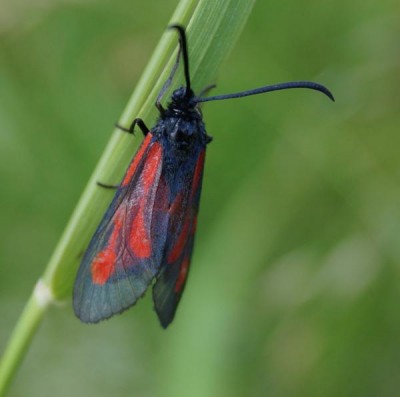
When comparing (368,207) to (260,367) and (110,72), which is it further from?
(110,72)

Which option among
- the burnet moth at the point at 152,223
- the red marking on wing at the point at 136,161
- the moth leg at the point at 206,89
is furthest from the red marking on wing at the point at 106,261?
the moth leg at the point at 206,89

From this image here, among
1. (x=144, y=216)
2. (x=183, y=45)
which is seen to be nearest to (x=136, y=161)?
(x=144, y=216)

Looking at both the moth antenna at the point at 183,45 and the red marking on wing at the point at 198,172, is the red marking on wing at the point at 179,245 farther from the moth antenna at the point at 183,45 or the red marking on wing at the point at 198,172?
the moth antenna at the point at 183,45

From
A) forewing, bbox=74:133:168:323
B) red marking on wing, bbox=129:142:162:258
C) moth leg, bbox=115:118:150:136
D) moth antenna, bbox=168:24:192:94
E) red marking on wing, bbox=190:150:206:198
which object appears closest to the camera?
moth antenna, bbox=168:24:192:94

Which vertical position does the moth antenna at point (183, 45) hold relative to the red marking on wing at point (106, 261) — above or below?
above

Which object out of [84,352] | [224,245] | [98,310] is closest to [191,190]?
[98,310]

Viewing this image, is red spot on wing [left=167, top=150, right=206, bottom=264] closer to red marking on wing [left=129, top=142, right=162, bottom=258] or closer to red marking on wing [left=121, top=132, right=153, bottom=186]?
red marking on wing [left=129, top=142, right=162, bottom=258]

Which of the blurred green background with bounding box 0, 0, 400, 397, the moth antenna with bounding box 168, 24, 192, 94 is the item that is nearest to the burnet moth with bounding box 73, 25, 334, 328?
the moth antenna with bounding box 168, 24, 192, 94

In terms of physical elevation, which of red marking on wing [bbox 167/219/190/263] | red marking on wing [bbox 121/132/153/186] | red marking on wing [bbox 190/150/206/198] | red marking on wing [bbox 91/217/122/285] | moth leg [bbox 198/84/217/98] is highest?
moth leg [bbox 198/84/217/98]
